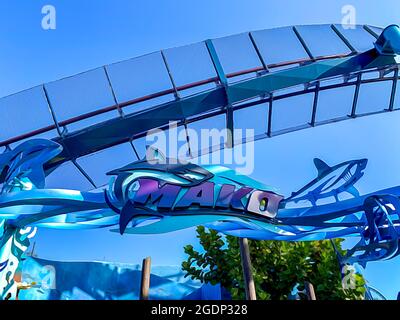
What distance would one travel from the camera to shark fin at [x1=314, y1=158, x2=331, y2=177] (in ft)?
23.8

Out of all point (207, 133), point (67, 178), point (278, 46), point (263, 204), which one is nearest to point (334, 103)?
point (278, 46)

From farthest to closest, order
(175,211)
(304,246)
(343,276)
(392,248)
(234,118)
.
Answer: (304,246), (343,276), (234,118), (392,248), (175,211)

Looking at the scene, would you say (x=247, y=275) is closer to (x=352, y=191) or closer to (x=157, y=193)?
(x=157, y=193)

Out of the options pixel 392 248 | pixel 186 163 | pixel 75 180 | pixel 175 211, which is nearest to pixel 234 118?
pixel 186 163

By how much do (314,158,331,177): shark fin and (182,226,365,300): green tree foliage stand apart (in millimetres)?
2203

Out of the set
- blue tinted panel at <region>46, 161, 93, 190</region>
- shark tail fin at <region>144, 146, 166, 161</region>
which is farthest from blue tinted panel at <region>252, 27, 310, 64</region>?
blue tinted panel at <region>46, 161, 93, 190</region>

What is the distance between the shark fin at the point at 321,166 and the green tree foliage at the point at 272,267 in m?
2.20

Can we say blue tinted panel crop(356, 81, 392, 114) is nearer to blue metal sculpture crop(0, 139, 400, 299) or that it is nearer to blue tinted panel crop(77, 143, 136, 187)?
blue metal sculpture crop(0, 139, 400, 299)

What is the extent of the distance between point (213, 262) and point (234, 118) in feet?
12.5

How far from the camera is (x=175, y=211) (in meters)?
5.26

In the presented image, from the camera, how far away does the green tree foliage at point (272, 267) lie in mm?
7867

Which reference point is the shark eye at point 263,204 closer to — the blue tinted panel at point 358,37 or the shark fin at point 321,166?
the shark fin at point 321,166

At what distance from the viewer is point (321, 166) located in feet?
24.0

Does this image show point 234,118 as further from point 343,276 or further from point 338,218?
point 343,276
